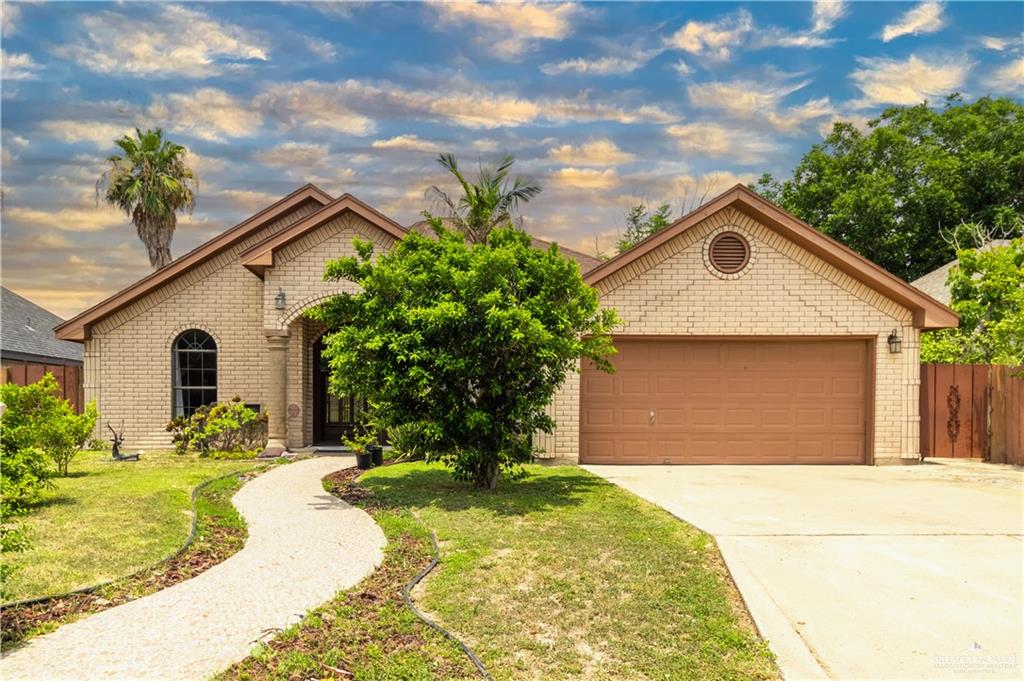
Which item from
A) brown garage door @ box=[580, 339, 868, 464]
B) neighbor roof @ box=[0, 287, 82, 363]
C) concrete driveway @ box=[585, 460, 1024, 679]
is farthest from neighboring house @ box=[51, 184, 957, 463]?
neighbor roof @ box=[0, 287, 82, 363]

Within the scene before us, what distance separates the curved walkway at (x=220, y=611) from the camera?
4180 millimetres

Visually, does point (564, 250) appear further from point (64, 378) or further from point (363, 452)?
point (64, 378)

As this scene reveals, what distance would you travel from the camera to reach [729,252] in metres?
13.6

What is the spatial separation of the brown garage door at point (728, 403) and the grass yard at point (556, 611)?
5431 millimetres

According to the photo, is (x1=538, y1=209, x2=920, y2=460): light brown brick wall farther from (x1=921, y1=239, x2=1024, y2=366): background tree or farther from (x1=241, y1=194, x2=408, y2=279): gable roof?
(x1=241, y1=194, x2=408, y2=279): gable roof

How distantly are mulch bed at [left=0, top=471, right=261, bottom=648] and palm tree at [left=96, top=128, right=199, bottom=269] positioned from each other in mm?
23020

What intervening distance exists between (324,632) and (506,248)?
5919mm

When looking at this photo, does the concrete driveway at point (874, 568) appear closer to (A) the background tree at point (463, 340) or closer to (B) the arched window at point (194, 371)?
(A) the background tree at point (463, 340)

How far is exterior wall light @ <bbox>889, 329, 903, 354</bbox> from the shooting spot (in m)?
13.5

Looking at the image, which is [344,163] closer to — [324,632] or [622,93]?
[622,93]

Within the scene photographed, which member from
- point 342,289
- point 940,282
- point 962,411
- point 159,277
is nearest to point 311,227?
point 342,289

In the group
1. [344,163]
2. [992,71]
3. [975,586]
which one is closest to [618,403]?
[975,586]

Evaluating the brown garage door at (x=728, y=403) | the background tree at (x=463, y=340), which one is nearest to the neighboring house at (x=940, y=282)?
the brown garage door at (x=728, y=403)

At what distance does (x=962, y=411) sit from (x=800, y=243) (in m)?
5.39
